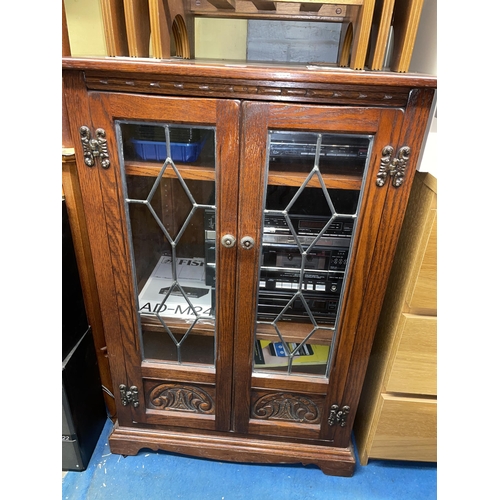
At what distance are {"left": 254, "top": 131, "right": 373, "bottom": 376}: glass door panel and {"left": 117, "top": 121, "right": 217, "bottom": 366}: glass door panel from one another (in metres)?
0.14

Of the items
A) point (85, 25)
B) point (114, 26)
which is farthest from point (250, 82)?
point (85, 25)

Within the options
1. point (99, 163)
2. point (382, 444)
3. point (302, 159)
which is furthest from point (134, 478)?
point (302, 159)

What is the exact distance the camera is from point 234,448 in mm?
1150

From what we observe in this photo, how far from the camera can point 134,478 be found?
3.74 feet

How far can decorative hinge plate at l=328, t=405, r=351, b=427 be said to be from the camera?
41.9 inches

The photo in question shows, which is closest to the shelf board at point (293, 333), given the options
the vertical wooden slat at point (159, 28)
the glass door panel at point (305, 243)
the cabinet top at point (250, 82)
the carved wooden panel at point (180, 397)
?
the glass door panel at point (305, 243)

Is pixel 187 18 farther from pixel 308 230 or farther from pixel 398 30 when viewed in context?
pixel 308 230

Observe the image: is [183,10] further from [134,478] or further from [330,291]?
[134,478]

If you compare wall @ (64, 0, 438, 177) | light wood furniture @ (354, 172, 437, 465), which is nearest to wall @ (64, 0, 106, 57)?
wall @ (64, 0, 438, 177)

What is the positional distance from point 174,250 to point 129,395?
50 cm

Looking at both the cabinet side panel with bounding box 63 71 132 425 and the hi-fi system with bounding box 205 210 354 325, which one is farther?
the hi-fi system with bounding box 205 210 354 325

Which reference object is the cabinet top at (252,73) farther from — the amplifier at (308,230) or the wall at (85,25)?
the wall at (85,25)

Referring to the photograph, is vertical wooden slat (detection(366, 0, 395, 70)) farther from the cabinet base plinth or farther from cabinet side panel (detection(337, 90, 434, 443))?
the cabinet base plinth

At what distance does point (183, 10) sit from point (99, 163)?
44 cm
